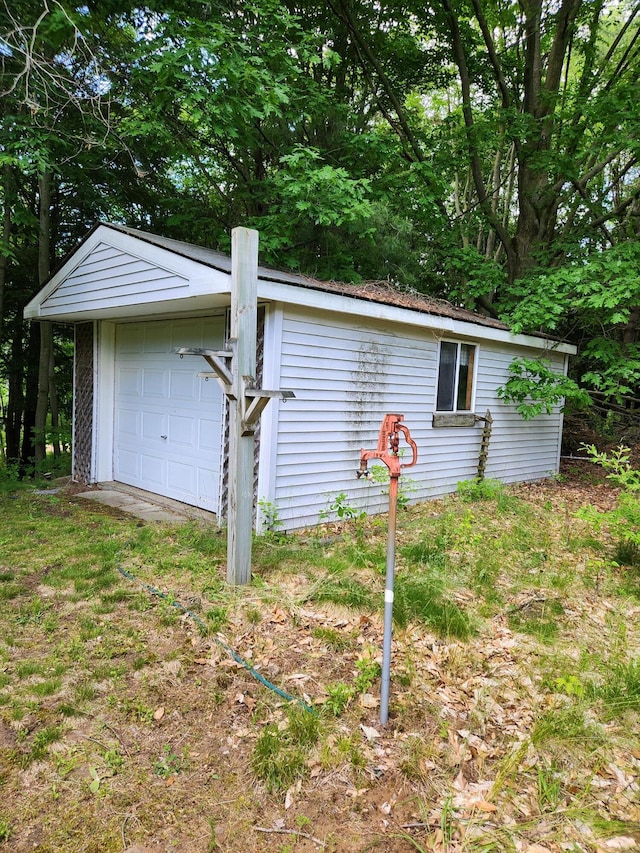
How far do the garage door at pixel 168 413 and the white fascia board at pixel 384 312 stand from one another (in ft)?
4.49

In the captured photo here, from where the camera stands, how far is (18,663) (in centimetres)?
289

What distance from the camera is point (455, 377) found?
25.6 feet

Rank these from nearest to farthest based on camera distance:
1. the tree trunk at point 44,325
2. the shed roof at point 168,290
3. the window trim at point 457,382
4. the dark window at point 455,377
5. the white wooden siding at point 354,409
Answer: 1. the shed roof at point 168,290
2. the white wooden siding at point 354,409
3. the window trim at point 457,382
4. the dark window at point 455,377
5. the tree trunk at point 44,325

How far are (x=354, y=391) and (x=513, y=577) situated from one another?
111 inches

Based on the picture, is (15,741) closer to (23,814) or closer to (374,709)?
(23,814)

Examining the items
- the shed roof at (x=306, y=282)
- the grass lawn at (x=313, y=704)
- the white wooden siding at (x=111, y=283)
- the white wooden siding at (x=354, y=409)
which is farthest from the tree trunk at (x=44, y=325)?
the white wooden siding at (x=354, y=409)

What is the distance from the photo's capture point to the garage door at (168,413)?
20.2 feet

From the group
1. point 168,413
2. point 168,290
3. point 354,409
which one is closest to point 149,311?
point 168,290

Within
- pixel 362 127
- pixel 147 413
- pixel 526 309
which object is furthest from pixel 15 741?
pixel 362 127

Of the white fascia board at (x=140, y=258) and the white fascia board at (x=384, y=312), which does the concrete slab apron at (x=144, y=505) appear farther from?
the white fascia board at (x=384, y=312)

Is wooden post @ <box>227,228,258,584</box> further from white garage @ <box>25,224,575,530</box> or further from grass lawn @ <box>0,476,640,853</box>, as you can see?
white garage @ <box>25,224,575,530</box>

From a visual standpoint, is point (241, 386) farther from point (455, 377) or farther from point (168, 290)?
point (455, 377)

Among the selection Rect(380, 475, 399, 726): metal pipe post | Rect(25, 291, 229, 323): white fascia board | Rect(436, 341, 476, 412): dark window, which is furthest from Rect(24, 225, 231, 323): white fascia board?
Rect(436, 341, 476, 412): dark window

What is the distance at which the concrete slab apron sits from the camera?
19.7 ft
